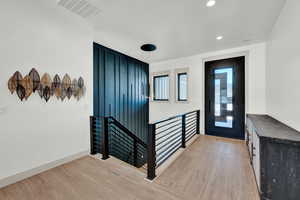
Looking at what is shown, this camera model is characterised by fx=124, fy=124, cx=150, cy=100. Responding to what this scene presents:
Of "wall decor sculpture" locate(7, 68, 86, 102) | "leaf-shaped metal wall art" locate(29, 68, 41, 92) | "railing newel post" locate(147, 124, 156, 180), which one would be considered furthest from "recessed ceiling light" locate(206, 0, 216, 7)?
"leaf-shaped metal wall art" locate(29, 68, 41, 92)

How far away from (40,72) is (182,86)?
4.40 m

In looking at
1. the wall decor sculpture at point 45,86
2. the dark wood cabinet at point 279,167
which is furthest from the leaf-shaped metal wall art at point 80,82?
the dark wood cabinet at point 279,167

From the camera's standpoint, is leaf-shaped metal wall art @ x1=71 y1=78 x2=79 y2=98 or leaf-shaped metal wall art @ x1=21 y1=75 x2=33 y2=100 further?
leaf-shaped metal wall art @ x1=71 y1=78 x2=79 y2=98

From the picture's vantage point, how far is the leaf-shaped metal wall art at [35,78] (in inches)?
81.5

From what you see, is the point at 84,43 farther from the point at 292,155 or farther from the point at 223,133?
the point at 223,133

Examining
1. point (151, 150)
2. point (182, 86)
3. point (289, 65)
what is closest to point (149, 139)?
point (151, 150)

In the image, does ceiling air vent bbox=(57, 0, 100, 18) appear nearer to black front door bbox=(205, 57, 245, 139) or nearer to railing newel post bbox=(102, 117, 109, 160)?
railing newel post bbox=(102, 117, 109, 160)

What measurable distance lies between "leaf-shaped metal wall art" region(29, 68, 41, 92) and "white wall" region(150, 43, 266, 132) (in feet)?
13.9

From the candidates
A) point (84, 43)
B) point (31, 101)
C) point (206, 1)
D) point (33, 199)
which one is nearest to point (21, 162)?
point (33, 199)

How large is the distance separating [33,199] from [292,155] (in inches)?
123

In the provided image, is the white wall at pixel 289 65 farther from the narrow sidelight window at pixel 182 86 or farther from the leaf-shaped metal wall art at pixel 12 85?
the leaf-shaped metal wall art at pixel 12 85

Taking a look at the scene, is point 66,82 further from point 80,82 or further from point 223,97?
point 223,97

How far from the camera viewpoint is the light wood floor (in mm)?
1650

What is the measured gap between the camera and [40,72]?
2.17 metres
